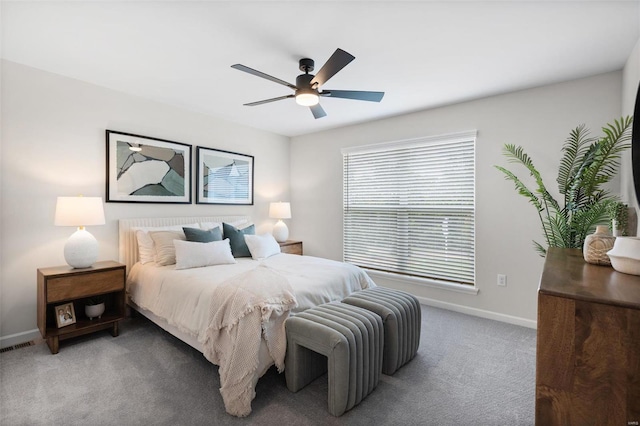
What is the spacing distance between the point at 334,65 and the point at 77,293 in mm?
2984

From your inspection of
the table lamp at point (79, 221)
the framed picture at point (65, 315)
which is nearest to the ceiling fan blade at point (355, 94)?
the table lamp at point (79, 221)

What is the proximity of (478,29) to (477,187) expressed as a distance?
188cm

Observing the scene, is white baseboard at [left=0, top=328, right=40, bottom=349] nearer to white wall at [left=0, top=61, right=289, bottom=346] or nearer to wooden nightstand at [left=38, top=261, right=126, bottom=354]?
white wall at [left=0, top=61, right=289, bottom=346]

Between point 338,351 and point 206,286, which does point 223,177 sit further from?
point 338,351

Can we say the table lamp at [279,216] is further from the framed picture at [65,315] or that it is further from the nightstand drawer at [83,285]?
the framed picture at [65,315]

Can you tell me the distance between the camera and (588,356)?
850mm

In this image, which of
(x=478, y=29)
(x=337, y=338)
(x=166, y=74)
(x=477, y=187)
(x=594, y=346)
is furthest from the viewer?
(x=477, y=187)

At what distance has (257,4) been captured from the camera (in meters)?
1.90

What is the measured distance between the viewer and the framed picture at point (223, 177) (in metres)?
4.12

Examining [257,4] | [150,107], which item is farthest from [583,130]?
[150,107]

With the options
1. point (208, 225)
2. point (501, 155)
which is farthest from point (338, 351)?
point (501, 155)

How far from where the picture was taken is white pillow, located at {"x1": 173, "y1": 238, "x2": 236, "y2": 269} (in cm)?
302

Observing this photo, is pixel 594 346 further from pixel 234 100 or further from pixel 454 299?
pixel 234 100

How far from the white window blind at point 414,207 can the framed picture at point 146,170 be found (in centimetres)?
239
